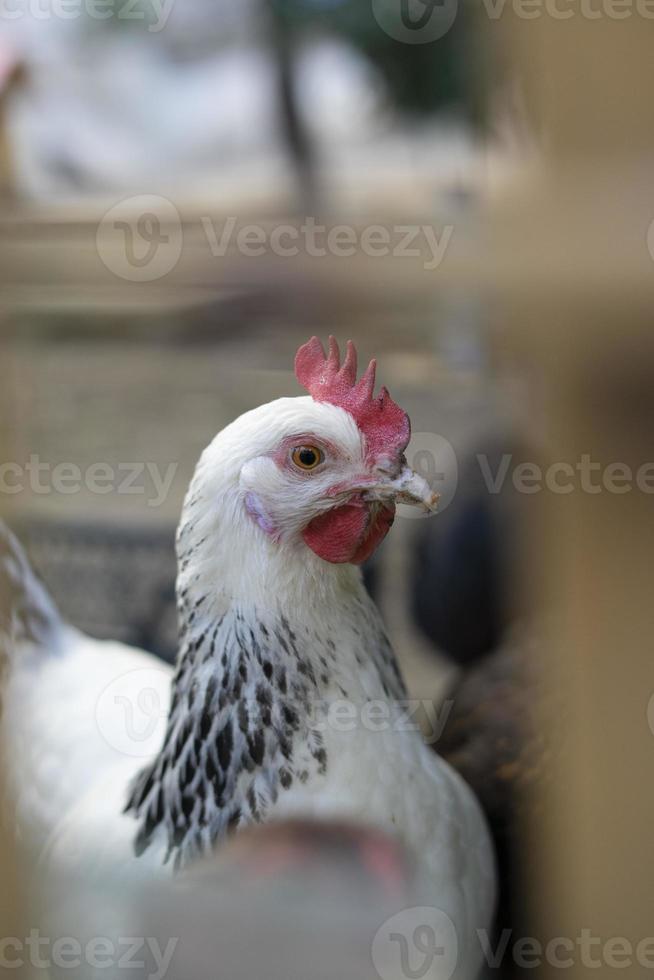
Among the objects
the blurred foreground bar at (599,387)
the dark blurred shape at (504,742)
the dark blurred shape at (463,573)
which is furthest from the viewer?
the dark blurred shape at (463,573)

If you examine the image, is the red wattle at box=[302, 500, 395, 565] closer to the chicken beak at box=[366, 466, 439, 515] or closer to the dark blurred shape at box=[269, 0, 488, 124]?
the chicken beak at box=[366, 466, 439, 515]

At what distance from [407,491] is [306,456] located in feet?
0.32

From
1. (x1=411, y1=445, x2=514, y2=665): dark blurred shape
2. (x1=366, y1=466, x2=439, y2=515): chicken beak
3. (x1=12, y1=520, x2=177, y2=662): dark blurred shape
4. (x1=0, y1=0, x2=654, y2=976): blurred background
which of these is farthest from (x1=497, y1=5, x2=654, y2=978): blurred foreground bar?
(x1=12, y1=520, x2=177, y2=662): dark blurred shape

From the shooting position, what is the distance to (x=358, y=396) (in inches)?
38.3

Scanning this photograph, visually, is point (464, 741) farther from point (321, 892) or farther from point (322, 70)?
point (322, 70)

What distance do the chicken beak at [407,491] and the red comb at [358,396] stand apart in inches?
1.0

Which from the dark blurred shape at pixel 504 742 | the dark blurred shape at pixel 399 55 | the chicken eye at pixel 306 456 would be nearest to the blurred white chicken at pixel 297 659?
the chicken eye at pixel 306 456

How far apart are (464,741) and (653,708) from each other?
36.8 inches

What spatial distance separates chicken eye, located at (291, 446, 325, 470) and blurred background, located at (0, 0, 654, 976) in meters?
0.10

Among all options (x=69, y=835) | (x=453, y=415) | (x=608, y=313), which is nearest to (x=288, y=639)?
(x=69, y=835)

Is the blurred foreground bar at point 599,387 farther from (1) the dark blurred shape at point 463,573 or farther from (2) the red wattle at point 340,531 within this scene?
(1) the dark blurred shape at point 463,573

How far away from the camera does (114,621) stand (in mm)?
2131

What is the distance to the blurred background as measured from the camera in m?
0.36

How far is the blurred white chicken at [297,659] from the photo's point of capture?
96 cm
